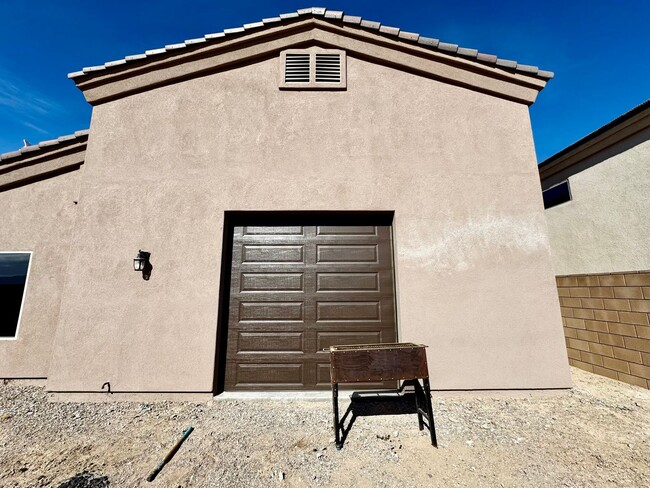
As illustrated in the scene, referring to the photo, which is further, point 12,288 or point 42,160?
→ point 42,160

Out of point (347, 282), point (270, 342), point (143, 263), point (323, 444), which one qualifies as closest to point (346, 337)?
point (347, 282)

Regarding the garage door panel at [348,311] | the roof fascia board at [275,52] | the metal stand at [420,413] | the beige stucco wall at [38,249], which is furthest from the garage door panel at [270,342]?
the roof fascia board at [275,52]

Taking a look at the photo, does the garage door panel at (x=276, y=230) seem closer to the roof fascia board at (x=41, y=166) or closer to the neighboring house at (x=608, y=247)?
the roof fascia board at (x=41, y=166)

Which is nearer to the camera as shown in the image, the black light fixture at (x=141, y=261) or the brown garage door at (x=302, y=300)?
the black light fixture at (x=141, y=261)

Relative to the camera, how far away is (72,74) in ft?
17.4

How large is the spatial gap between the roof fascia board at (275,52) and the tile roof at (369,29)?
0.27ft

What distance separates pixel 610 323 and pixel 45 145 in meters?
10.9

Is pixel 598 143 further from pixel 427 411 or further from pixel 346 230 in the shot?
pixel 427 411

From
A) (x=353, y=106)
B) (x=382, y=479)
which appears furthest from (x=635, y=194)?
(x=382, y=479)

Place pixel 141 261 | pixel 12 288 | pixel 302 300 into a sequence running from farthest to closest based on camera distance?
1. pixel 12 288
2. pixel 302 300
3. pixel 141 261

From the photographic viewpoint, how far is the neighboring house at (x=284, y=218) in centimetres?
463

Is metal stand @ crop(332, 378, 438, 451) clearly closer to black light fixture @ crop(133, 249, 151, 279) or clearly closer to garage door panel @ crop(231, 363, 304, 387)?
garage door panel @ crop(231, 363, 304, 387)

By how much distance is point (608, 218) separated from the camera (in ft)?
19.2

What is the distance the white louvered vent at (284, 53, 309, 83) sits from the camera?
18.3 feet
